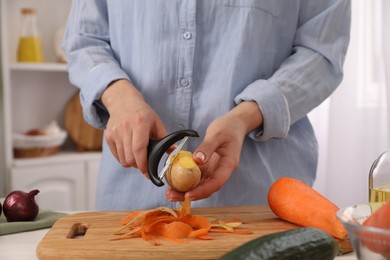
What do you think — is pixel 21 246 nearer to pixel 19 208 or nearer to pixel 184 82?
pixel 19 208

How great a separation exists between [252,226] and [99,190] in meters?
0.38

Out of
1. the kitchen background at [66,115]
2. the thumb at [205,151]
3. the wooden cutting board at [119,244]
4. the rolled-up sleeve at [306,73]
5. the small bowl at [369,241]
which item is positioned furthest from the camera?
the kitchen background at [66,115]

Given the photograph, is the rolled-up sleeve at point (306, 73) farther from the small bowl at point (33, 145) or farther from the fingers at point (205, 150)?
the small bowl at point (33, 145)

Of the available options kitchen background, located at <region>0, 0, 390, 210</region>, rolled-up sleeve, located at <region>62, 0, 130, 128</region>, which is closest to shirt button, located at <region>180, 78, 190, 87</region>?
rolled-up sleeve, located at <region>62, 0, 130, 128</region>

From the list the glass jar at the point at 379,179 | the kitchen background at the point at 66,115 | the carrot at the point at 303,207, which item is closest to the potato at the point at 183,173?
the carrot at the point at 303,207

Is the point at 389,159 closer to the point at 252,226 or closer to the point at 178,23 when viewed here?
the point at 252,226

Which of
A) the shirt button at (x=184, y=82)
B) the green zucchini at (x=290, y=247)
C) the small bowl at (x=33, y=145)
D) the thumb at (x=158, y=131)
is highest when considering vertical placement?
the shirt button at (x=184, y=82)

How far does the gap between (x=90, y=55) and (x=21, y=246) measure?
388mm

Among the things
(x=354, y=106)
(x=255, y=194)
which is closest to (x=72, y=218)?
(x=255, y=194)

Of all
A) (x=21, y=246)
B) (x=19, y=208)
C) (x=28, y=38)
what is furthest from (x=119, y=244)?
(x=28, y=38)

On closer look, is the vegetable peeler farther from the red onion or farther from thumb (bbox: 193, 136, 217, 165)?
the red onion

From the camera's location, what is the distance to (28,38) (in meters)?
2.48

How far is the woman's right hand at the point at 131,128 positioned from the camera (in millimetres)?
902

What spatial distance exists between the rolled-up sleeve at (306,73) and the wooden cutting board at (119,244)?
0.19 metres
